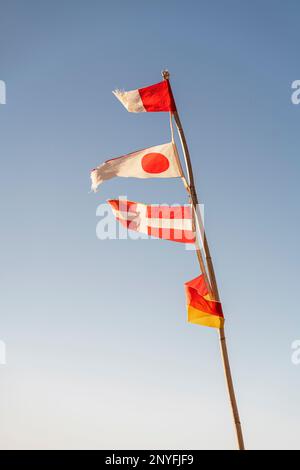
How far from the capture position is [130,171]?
39.9 ft

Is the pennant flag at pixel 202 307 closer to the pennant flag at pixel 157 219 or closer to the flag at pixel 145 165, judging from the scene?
the pennant flag at pixel 157 219

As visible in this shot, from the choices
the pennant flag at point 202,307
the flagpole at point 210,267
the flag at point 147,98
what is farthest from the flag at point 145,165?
the pennant flag at point 202,307

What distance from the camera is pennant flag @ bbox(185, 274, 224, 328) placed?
1060 centimetres

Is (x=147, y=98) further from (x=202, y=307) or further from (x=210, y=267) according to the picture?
(x=202, y=307)

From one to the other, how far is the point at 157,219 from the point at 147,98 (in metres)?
3.56

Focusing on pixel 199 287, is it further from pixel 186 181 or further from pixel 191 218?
pixel 186 181

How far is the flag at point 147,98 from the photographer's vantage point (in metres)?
12.4

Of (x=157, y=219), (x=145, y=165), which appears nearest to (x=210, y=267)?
(x=157, y=219)

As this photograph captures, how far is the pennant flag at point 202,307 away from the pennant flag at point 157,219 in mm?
1207

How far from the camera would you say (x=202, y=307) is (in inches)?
422

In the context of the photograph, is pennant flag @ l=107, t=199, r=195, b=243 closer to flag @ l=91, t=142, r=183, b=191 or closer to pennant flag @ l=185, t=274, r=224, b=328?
flag @ l=91, t=142, r=183, b=191

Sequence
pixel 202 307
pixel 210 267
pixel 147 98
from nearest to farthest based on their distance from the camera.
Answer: pixel 210 267
pixel 202 307
pixel 147 98

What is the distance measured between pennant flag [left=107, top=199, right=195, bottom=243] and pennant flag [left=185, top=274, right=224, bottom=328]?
1207mm
